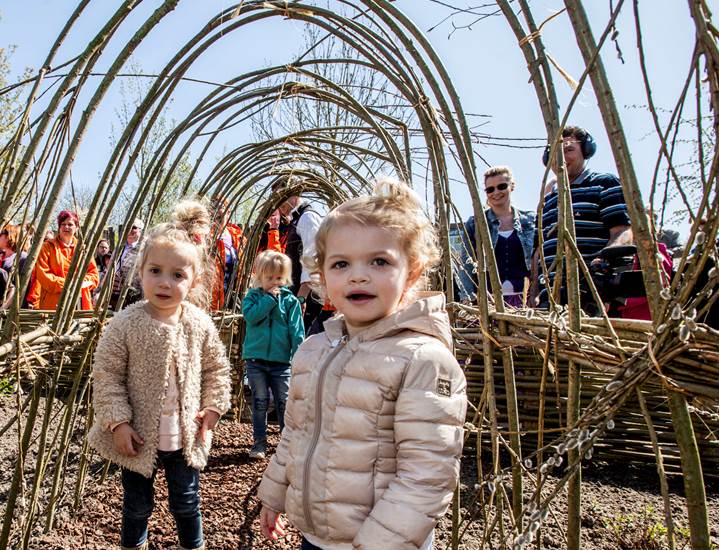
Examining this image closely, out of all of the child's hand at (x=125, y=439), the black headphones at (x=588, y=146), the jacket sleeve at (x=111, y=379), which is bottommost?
the child's hand at (x=125, y=439)

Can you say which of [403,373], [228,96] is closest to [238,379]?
[228,96]

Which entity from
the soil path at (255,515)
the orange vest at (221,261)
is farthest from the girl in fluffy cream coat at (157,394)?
the orange vest at (221,261)

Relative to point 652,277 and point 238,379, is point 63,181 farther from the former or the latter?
point 238,379

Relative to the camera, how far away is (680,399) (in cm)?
83

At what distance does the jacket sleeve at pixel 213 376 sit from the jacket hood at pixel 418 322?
92cm

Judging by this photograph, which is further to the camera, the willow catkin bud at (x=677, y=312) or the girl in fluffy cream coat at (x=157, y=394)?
the girl in fluffy cream coat at (x=157, y=394)

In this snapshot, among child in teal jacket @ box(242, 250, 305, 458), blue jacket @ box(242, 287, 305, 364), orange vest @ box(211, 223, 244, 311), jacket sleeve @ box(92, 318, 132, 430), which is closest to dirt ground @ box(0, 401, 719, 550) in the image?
child in teal jacket @ box(242, 250, 305, 458)

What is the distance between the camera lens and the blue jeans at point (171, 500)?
Answer: 6.15ft

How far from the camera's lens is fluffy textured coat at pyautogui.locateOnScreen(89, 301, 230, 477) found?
180 centimetres

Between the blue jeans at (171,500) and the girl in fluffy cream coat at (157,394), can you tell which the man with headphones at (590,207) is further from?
the blue jeans at (171,500)

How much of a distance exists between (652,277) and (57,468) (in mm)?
2210

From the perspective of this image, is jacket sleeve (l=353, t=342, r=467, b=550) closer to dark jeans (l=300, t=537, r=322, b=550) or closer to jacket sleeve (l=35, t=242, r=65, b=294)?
dark jeans (l=300, t=537, r=322, b=550)

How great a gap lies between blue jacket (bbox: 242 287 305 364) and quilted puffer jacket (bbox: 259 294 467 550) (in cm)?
228

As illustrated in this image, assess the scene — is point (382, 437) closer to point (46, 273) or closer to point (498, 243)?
point (498, 243)
